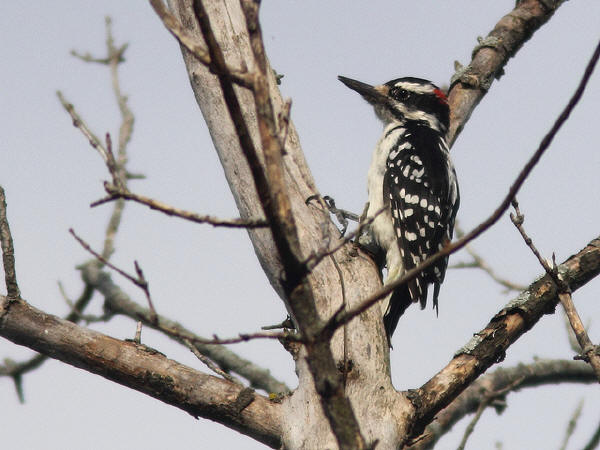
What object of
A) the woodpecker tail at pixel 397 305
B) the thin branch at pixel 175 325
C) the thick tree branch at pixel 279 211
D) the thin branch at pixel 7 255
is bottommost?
the thick tree branch at pixel 279 211

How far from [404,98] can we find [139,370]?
11.7 feet

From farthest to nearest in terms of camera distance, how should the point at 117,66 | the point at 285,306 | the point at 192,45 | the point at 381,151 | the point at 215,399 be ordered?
the point at 117,66 < the point at 381,151 < the point at 285,306 < the point at 215,399 < the point at 192,45

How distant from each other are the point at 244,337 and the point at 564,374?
4.78 meters

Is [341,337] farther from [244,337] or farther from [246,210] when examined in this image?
[244,337]

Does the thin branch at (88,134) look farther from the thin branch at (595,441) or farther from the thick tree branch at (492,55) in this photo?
the thick tree branch at (492,55)

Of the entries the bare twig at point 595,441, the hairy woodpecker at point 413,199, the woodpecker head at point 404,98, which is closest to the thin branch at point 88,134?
the hairy woodpecker at point 413,199

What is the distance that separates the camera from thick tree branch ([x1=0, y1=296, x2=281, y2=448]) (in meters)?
3.23

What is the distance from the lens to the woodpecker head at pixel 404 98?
5.83m

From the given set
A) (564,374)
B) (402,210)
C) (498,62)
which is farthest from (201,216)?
(564,374)

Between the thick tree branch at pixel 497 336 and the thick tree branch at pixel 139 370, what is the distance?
66cm

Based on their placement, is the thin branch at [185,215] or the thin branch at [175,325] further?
the thin branch at [175,325]

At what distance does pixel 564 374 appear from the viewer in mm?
6016

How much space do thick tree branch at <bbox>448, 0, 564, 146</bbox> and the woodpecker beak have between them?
71cm

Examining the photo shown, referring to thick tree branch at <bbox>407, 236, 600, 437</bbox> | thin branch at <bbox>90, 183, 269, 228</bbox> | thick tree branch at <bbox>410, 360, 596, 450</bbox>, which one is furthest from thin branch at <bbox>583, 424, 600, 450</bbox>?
thin branch at <bbox>90, 183, 269, 228</bbox>
